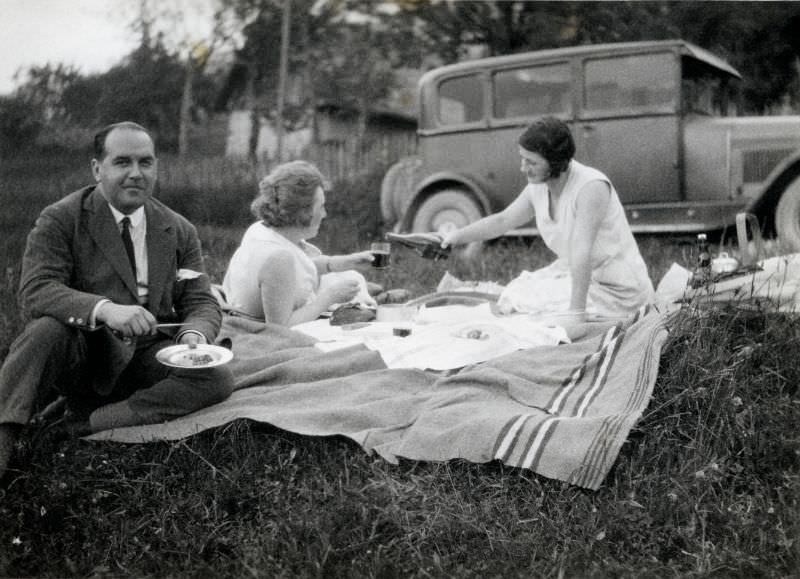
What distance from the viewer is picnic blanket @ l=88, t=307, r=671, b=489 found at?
113 inches

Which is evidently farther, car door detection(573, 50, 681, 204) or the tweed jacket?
car door detection(573, 50, 681, 204)

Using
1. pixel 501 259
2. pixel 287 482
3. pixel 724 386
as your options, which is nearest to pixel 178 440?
pixel 287 482

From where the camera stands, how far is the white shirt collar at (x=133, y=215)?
3.13 m

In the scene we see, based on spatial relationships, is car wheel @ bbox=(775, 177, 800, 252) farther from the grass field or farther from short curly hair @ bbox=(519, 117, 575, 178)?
the grass field

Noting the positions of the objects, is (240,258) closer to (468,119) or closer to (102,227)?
(102,227)

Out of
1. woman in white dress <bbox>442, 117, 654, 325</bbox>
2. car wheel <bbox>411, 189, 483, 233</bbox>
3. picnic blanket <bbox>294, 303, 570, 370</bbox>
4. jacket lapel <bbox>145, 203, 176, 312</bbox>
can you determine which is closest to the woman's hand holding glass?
picnic blanket <bbox>294, 303, 570, 370</bbox>

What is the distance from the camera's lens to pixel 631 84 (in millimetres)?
7719

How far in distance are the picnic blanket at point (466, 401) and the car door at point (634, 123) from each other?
13.4 ft

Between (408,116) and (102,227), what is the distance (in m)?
8.25

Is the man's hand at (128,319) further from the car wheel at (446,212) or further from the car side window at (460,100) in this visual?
the car side window at (460,100)

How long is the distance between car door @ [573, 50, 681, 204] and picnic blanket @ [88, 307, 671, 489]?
408 cm

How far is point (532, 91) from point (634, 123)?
1.04 metres

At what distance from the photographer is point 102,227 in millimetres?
3086

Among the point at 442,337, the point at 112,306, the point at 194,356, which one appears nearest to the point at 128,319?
the point at 112,306
